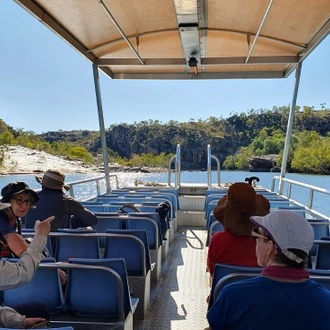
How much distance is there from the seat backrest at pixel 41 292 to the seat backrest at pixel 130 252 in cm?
73

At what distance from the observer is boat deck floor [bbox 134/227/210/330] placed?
9.04 feet

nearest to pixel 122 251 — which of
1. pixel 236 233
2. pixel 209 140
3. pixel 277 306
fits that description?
pixel 236 233

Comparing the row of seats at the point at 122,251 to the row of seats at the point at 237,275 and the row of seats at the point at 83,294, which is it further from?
the row of seats at the point at 237,275

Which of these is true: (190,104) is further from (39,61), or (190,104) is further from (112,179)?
(112,179)

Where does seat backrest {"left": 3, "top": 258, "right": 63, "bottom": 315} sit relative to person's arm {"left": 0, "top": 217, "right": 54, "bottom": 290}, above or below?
below

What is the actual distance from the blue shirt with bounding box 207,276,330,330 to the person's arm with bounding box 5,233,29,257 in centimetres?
132

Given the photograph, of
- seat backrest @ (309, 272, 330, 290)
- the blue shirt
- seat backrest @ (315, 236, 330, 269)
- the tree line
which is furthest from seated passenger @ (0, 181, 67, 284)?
the tree line

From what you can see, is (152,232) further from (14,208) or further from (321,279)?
(321,279)

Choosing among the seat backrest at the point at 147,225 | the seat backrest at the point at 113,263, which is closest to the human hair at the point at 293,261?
the seat backrest at the point at 113,263

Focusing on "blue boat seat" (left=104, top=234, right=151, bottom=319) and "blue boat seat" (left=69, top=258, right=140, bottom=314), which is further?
→ "blue boat seat" (left=104, top=234, right=151, bottom=319)

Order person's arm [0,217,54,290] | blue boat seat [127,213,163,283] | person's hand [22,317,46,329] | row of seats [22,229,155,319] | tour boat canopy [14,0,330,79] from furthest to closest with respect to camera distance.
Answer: tour boat canopy [14,0,330,79] < blue boat seat [127,213,163,283] < row of seats [22,229,155,319] < person's hand [22,317,46,329] < person's arm [0,217,54,290]

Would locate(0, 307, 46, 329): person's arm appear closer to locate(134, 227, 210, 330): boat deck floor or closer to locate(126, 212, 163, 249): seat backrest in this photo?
locate(134, 227, 210, 330): boat deck floor

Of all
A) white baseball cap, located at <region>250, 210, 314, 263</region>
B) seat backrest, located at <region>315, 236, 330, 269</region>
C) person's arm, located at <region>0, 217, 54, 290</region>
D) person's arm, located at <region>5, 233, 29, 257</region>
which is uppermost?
white baseball cap, located at <region>250, 210, 314, 263</region>

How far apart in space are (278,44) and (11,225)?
5197 mm
